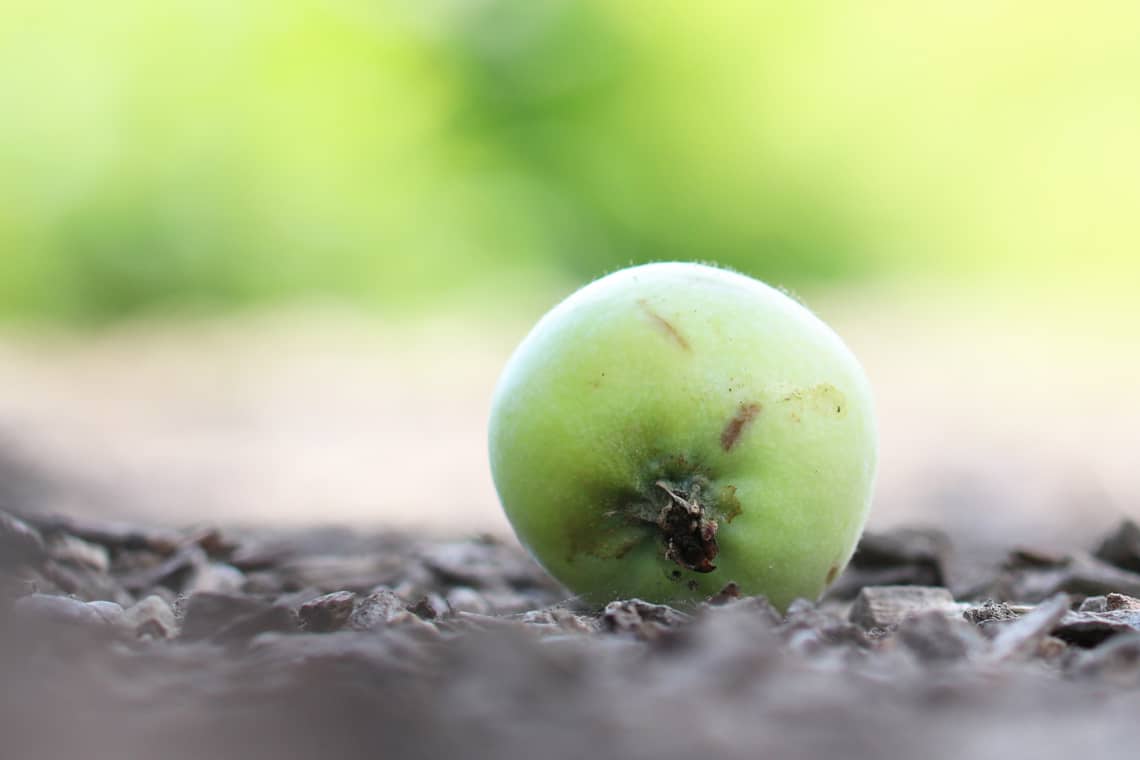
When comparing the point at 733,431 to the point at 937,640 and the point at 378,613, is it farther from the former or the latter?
the point at 378,613

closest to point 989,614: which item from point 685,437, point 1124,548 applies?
point 685,437

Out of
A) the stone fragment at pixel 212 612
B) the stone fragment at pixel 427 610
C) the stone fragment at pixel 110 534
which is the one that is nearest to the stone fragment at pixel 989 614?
the stone fragment at pixel 427 610

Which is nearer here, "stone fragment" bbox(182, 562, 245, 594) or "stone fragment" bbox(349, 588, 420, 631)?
"stone fragment" bbox(349, 588, 420, 631)

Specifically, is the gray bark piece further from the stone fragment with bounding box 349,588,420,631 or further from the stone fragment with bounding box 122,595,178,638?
the stone fragment with bounding box 122,595,178,638

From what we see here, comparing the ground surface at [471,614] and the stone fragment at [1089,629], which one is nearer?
the ground surface at [471,614]

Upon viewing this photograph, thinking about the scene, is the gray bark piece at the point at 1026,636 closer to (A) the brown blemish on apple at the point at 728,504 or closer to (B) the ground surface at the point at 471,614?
(B) the ground surface at the point at 471,614

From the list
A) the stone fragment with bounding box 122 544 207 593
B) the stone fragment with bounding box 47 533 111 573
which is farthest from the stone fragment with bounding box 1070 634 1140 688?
the stone fragment with bounding box 47 533 111 573
